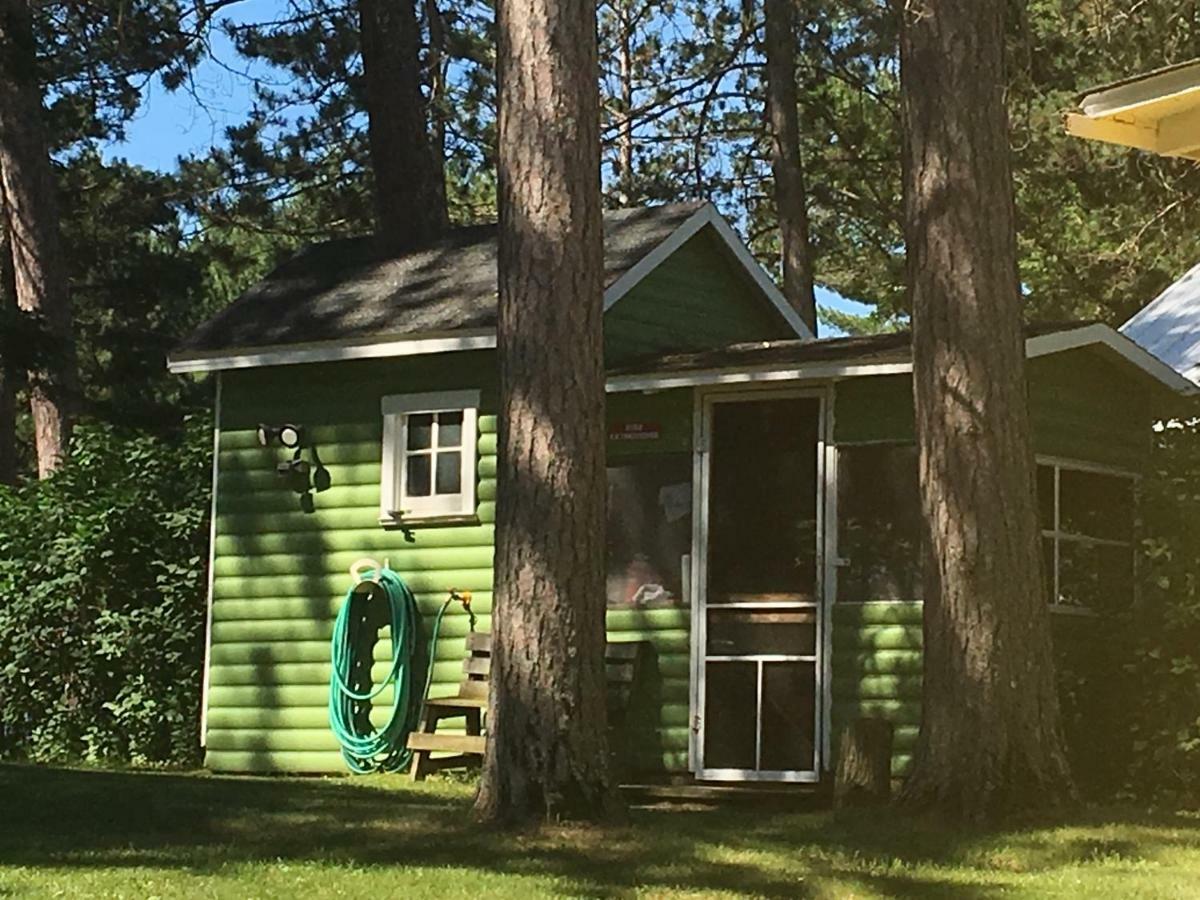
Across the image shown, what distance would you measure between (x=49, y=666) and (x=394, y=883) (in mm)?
9982

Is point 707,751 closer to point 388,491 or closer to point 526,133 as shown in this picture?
point 388,491

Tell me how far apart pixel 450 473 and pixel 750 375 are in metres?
2.65

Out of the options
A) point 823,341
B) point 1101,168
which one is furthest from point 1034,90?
point 823,341

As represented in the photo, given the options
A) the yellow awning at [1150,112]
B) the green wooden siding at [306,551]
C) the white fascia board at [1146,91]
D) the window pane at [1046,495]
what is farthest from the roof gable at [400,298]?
the white fascia board at [1146,91]

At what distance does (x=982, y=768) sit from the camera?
1038 cm

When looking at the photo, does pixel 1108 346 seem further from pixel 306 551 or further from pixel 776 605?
pixel 306 551

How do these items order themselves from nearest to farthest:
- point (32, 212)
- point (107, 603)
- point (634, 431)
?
point (634, 431)
point (107, 603)
point (32, 212)

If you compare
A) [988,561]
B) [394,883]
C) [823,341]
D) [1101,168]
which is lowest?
[394,883]

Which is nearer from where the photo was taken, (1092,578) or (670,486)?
(1092,578)

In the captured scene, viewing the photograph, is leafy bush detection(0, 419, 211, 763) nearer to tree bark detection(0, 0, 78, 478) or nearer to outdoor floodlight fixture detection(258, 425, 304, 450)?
outdoor floodlight fixture detection(258, 425, 304, 450)

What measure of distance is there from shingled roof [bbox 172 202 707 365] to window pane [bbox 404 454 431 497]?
34.1 inches

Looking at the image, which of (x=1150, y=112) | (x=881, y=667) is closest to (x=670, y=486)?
(x=881, y=667)

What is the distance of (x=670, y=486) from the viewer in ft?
46.8

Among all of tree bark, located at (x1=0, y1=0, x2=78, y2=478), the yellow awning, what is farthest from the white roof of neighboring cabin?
tree bark, located at (x1=0, y1=0, x2=78, y2=478)
